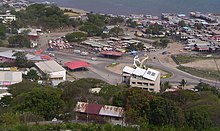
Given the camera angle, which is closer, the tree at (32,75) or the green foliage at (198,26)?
the tree at (32,75)

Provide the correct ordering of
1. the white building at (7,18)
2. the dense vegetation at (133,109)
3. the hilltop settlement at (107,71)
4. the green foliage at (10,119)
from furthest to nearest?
the white building at (7,18) → the hilltop settlement at (107,71) → the dense vegetation at (133,109) → the green foliage at (10,119)

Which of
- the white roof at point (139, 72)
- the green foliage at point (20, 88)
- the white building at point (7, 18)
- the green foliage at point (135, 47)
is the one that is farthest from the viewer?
the white building at point (7, 18)

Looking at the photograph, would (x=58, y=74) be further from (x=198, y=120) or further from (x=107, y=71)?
(x=198, y=120)

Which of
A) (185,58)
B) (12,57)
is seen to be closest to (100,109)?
(12,57)

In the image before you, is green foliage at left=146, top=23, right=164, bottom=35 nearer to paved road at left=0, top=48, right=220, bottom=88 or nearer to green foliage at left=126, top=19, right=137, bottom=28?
green foliage at left=126, top=19, right=137, bottom=28

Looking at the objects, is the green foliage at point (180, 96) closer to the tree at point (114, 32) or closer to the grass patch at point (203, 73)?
the grass patch at point (203, 73)

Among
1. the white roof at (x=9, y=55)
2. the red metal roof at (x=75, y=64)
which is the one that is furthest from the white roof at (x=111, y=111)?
the white roof at (x=9, y=55)

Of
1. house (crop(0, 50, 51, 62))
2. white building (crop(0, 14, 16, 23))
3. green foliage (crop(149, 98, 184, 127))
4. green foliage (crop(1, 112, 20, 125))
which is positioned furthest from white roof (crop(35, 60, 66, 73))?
white building (crop(0, 14, 16, 23))

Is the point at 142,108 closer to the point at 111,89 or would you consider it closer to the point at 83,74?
the point at 111,89

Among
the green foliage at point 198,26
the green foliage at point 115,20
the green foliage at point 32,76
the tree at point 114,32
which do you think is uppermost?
the green foliage at point 115,20
